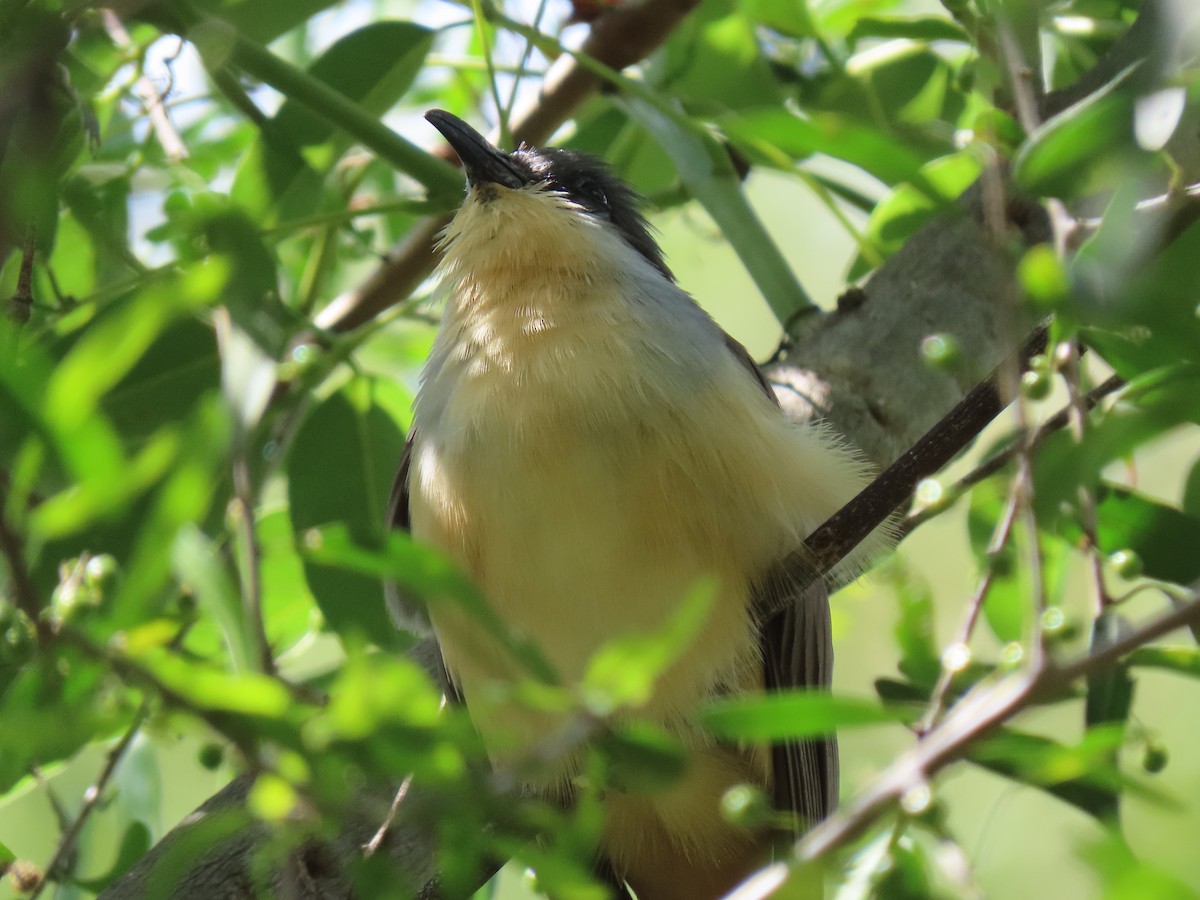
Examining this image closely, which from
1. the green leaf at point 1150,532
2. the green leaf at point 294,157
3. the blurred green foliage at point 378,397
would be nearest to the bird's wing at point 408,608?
the blurred green foliage at point 378,397

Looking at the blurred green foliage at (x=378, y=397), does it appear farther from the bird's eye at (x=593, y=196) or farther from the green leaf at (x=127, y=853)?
the bird's eye at (x=593, y=196)

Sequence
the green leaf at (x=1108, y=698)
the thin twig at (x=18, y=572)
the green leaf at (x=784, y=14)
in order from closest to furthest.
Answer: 1. the thin twig at (x=18, y=572)
2. the green leaf at (x=1108, y=698)
3. the green leaf at (x=784, y=14)

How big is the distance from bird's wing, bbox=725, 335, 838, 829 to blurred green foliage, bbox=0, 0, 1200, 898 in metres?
0.37

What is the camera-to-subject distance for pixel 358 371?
2953 millimetres

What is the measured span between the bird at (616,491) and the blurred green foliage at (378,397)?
236 mm

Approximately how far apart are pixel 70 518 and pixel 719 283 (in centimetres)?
554

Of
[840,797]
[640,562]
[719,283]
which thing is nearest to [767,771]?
[840,797]

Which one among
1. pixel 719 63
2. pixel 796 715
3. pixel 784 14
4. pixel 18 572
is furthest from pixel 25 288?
pixel 719 63

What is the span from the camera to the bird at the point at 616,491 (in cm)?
241

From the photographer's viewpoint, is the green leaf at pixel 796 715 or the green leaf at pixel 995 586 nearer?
the green leaf at pixel 796 715

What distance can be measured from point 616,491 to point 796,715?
4.45 feet

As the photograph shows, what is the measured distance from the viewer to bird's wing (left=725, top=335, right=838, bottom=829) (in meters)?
2.74

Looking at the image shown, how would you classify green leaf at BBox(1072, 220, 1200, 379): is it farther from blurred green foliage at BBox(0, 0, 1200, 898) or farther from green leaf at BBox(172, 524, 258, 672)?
green leaf at BBox(172, 524, 258, 672)

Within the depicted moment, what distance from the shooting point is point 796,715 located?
104 centimetres
